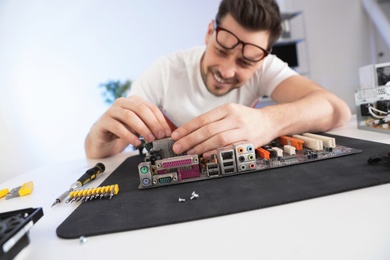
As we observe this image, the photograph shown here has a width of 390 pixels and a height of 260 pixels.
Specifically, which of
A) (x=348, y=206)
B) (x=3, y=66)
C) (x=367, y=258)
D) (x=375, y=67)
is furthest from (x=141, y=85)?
(x=3, y=66)

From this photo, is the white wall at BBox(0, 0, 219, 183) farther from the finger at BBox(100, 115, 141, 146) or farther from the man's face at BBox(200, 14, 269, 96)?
the finger at BBox(100, 115, 141, 146)

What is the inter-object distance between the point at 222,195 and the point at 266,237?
0.18 meters

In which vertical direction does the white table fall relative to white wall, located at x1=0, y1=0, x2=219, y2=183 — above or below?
below

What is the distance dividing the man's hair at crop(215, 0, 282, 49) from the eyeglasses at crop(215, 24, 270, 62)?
11cm

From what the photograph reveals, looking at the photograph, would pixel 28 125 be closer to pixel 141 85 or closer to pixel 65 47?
pixel 65 47

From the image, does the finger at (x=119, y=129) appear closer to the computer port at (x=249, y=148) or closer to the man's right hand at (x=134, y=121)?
the man's right hand at (x=134, y=121)

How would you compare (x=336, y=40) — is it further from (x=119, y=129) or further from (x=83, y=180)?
(x=83, y=180)

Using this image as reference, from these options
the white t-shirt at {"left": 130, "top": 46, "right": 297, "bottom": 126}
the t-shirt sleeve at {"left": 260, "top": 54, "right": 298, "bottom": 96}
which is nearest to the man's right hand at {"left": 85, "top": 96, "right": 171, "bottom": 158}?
the white t-shirt at {"left": 130, "top": 46, "right": 297, "bottom": 126}

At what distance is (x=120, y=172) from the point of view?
998 millimetres

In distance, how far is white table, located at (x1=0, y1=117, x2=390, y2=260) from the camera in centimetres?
40

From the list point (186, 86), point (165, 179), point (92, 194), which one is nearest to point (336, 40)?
point (186, 86)

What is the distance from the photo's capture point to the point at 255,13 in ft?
4.50

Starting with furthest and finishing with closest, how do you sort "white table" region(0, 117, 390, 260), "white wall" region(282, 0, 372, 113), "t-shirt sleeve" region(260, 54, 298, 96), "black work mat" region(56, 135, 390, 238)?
"white wall" region(282, 0, 372, 113), "t-shirt sleeve" region(260, 54, 298, 96), "black work mat" region(56, 135, 390, 238), "white table" region(0, 117, 390, 260)

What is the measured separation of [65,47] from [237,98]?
3.42 metres
